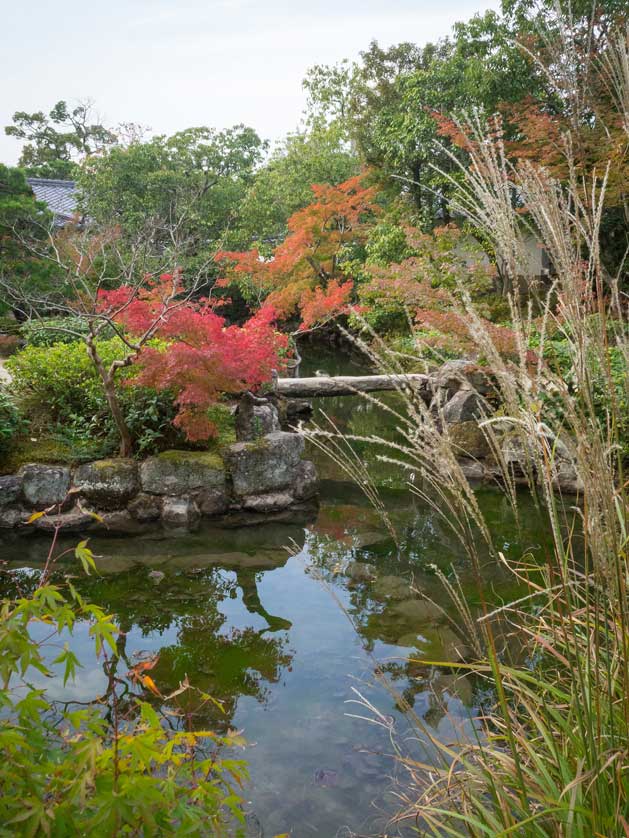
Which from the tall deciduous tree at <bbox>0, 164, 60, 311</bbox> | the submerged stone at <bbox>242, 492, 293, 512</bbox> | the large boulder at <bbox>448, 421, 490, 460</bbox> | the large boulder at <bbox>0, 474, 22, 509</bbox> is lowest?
the submerged stone at <bbox>242, 492, 293, 512</bbox>

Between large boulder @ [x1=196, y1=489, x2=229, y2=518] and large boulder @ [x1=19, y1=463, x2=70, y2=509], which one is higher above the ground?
large boulder @ [x1=19, y1=463, x2=70, y2=509]

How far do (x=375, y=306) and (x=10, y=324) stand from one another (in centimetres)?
622

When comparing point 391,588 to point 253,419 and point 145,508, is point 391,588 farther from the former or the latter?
point 253,419

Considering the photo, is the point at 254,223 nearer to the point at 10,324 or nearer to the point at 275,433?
the point at 10,324

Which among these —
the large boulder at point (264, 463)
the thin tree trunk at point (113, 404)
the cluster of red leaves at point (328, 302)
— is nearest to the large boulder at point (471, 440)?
the large boulder at point (264, 463)

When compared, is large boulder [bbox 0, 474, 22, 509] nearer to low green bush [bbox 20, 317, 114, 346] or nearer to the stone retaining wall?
the stone retaining wall

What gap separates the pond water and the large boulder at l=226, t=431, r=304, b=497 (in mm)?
417

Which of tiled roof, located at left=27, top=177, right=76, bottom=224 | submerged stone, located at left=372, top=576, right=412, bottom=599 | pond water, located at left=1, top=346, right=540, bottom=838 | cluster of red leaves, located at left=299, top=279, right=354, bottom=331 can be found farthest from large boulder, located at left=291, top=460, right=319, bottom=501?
tiled roof, located at left=27, top=177, right=76, bottom=224

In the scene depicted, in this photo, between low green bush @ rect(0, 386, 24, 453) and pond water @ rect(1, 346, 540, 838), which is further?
low green bush @ rect(0, 386, 24, 453)

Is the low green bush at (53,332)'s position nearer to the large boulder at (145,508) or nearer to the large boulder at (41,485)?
the large boulder at (41,485)

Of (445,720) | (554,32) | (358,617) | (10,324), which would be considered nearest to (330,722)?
(445,720)

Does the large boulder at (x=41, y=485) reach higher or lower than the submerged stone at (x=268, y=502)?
higher

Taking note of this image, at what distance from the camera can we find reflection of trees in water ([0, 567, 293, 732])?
301cm

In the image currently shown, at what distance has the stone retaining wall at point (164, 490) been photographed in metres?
5.00
